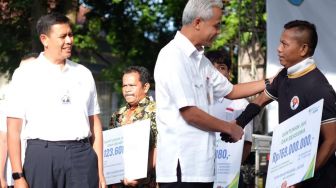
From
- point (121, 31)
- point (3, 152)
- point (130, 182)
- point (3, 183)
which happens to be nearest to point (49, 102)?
point (3, 152)

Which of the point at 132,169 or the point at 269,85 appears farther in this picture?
the point at 132,169

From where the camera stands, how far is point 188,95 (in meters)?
4.14

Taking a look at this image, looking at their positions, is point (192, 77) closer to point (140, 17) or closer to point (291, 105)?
point (291, 105)

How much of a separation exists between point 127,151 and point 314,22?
289cm

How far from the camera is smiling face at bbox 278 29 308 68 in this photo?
458 cm

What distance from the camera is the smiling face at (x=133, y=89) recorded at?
6438mm

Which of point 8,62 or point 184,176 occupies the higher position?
point 8,62

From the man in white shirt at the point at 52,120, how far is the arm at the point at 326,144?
5.06ft

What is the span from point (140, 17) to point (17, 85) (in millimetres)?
15867

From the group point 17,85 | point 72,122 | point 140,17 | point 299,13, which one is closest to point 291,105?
point 72,122

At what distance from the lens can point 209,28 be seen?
4.30 metres

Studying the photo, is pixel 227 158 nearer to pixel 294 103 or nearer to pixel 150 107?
pixel 150 107

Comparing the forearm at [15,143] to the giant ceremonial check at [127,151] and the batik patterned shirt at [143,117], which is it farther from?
A: the batik patterned shirt at [143,117]

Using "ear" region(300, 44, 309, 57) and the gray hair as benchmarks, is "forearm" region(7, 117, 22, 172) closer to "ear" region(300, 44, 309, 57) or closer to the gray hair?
the gray hair
